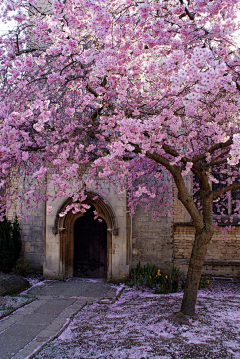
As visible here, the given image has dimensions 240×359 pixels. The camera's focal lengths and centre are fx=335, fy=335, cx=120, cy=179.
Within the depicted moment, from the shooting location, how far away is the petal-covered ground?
4.55 meters

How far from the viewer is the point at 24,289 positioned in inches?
340

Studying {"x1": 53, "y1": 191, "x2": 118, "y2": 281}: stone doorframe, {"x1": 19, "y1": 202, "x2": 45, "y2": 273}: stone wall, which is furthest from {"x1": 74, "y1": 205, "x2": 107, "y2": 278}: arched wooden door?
{"x1": 19, "y1": 202, "x2": 45, "y2": 273}: stone wall

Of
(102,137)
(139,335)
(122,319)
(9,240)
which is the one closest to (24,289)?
(9,240)

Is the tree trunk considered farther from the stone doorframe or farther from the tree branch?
the stone doorframe

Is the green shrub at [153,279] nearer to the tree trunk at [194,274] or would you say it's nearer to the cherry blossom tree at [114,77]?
the tree trunk at [194,274]

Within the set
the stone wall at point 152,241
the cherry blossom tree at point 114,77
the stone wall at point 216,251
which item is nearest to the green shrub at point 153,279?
the stone wall at point 152,241

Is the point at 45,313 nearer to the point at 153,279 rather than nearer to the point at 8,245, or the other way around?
the point at 153,279

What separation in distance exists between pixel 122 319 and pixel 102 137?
3352 millimetres

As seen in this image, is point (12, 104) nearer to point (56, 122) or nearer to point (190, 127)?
point (56, 122)

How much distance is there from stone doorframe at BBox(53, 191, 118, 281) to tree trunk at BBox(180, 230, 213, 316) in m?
4.03

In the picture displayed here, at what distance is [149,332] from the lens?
5.26m

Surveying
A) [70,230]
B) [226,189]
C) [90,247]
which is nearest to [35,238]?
[70,230]

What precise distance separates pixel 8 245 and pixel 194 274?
6.14 m

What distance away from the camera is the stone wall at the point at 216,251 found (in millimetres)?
9594
